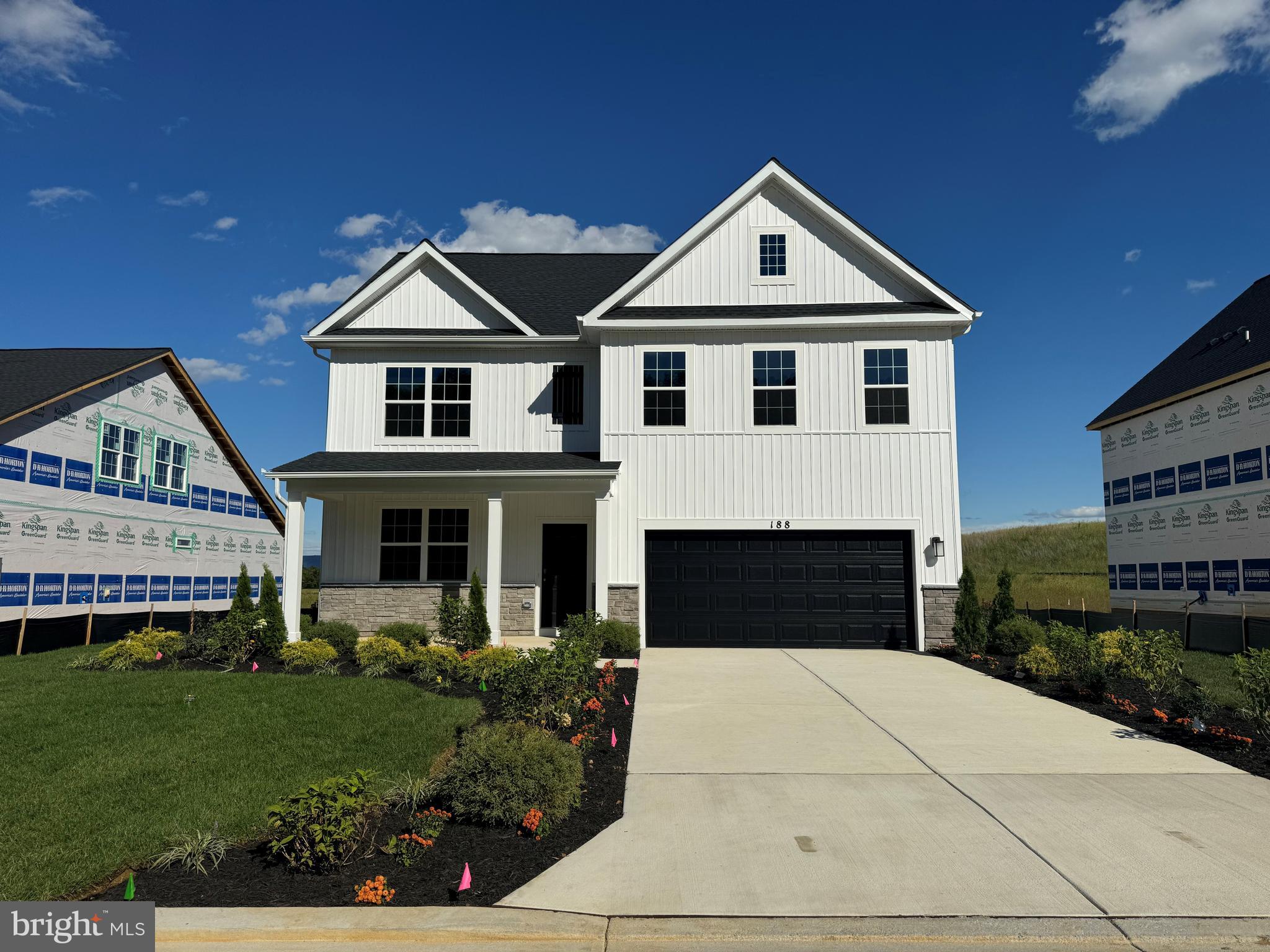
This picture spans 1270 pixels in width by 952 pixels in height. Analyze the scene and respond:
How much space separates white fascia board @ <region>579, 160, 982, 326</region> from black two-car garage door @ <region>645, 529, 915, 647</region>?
16.9 feet

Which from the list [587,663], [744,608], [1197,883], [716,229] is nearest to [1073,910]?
[1197,883]

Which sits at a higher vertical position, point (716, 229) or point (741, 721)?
point (716, 229)

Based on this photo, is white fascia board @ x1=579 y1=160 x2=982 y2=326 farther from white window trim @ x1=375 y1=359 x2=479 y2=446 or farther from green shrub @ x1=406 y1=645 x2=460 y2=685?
green shrub @ x1=406 y1=645 x2=460 y2=685

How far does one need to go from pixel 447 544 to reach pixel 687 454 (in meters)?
5.61

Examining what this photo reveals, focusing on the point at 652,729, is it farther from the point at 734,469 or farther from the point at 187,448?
the point at 187,448

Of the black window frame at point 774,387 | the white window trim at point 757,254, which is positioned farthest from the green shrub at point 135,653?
the white window trim at point 757,254

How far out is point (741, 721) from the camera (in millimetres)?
9680

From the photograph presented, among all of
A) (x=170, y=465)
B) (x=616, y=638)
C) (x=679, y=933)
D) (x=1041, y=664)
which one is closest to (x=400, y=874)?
(x=679, y=933)

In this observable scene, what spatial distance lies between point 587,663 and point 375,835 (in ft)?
17.8

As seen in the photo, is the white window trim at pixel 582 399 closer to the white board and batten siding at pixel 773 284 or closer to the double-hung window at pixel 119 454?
the white board and batten siding at pixel 773 284

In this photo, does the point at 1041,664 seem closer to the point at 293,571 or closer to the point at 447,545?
the point at 447,545

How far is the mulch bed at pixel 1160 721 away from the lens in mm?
8102

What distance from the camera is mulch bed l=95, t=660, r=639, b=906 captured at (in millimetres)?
4887

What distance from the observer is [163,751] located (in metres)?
7.74
